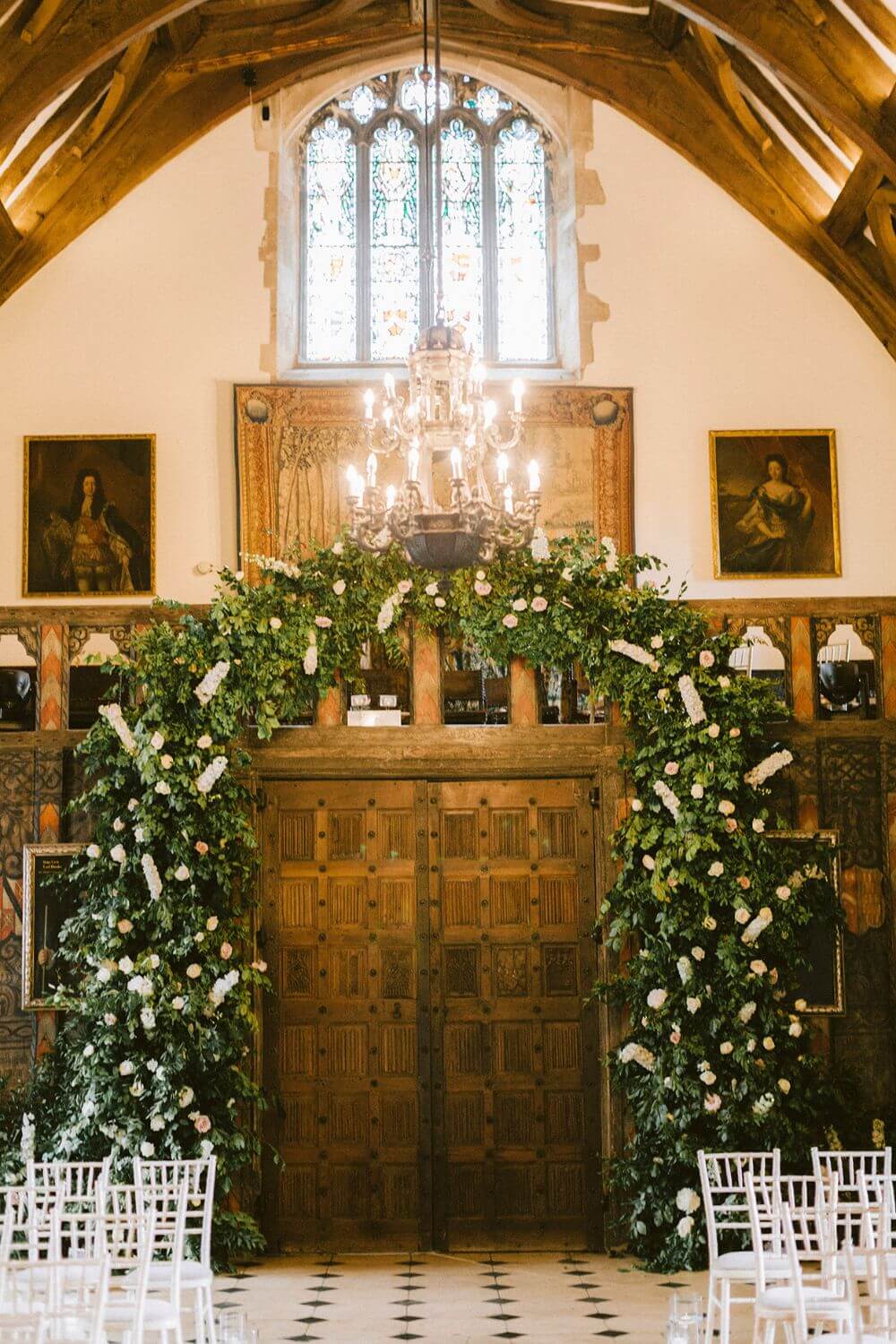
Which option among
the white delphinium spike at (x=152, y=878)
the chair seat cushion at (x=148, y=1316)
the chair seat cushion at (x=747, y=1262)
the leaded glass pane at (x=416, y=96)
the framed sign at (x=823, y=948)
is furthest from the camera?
the leaded glass pane at (x=416, y=96)

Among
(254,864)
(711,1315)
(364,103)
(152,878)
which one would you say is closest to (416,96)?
(364,103)

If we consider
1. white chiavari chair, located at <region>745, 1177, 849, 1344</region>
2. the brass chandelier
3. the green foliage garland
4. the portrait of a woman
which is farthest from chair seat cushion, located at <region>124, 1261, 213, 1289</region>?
the portrait of a woman

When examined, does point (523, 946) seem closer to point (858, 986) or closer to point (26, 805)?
point (858, 986)

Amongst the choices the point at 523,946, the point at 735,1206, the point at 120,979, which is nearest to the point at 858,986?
the point at 523,946

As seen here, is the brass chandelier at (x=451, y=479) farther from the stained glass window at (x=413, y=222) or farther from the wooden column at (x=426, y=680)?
the stained glass window at (x=413, y=222)

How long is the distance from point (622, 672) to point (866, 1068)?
8.88 feet

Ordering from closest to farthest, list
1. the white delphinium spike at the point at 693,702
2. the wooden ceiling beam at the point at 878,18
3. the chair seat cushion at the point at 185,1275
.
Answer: the chair seat cushion at the point at 185,1275 → the wooden ceiling beam at the point at 878,18 → the white delphinium spike at the point at 693,702

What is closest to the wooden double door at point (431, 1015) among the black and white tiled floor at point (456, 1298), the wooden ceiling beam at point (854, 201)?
the black and white tiled floor at point (456, 1298)

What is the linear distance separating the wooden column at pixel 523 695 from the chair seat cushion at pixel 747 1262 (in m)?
3.52

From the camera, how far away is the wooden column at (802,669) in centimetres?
985

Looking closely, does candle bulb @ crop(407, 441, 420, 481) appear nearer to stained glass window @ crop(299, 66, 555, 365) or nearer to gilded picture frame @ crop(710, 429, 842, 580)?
gilded picture frame @ crop(710, 429, 842, 580)

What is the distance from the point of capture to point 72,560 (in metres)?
9.97

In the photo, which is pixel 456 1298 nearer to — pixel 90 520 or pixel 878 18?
pixel 90 520

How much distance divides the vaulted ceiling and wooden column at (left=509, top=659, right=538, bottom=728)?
3.09 meters
